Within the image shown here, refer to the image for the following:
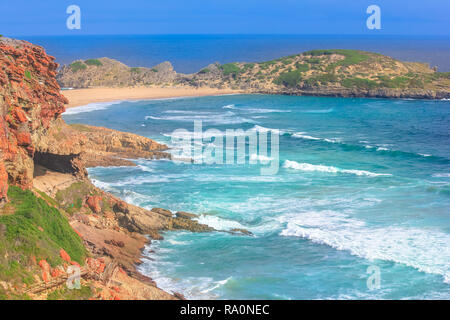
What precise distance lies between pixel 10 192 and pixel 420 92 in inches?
2753

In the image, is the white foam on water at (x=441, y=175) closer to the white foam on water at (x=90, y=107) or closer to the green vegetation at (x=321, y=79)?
the white foam on water at (x=90, y=107)

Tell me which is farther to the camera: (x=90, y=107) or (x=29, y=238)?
(x=90, y=107)

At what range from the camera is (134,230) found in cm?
2061

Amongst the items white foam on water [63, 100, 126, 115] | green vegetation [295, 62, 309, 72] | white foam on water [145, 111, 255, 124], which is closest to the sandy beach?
white foam on water [63, 100, 126, 115]

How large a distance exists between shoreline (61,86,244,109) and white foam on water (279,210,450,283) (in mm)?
50590

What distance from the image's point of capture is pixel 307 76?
8656 cm

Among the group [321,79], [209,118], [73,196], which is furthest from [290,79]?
[73,196]

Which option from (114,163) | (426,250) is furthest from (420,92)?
(426,250)

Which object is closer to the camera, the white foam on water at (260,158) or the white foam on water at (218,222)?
the white foam on water at (218,222)

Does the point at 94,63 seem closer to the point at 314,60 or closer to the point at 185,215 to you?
the point at 314,60

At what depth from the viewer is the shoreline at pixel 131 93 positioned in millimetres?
72562

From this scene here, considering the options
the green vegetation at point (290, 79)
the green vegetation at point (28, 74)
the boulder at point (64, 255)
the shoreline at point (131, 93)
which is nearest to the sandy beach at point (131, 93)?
the shoreline at point (131, 93)

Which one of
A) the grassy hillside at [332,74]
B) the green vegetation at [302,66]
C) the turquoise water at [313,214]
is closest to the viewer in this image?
the turquoise water at [313,214]

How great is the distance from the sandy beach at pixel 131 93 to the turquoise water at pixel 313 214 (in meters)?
24.6
